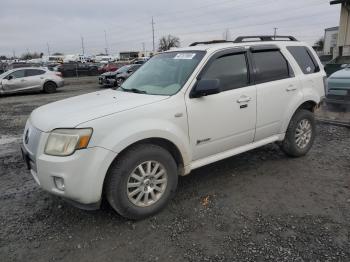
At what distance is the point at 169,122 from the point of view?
357 centimetres

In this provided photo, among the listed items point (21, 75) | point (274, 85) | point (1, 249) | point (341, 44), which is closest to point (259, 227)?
point (274, 85)

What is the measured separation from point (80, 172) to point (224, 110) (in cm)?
187

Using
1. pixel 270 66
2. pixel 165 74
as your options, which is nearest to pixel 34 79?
pixel 165 74

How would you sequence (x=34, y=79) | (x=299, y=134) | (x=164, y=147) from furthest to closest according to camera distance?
(x=34, y=79)
(x=299, y=134)
(x=164, y=147)

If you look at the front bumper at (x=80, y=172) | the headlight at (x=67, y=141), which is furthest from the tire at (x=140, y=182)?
the headlight at (x=67, y=141)

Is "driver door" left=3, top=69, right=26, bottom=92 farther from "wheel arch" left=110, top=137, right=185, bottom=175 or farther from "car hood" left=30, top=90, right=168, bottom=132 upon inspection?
"wheel arch" left=110, top=137, right=185, bottom=175

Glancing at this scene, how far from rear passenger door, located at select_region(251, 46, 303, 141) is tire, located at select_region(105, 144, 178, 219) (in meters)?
1.58

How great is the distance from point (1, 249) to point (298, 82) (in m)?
4.33

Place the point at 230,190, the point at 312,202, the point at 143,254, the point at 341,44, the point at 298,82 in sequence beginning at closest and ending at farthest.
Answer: the point at 143,254, the point at 312,202, the point at 230,190, the point at 298,82, the point at 341,44

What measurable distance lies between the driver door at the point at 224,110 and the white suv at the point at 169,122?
0.01 meters

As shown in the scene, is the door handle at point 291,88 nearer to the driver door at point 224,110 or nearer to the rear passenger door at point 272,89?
the rear passenger door at point 272,89

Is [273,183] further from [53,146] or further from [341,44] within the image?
[341,44]

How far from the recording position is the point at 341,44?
69.4 ft

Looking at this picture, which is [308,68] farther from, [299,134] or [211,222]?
[211,222]
